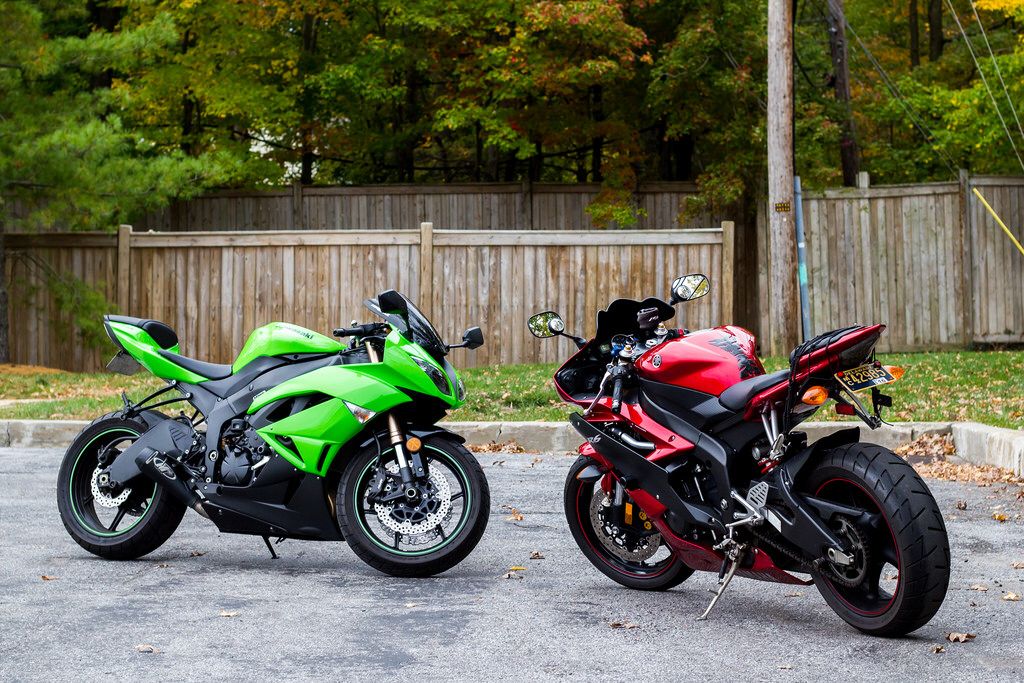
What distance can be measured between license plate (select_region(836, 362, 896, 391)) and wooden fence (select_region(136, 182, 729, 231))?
1679cm

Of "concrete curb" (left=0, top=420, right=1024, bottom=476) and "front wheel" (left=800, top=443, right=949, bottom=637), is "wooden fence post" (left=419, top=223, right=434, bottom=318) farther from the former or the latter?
"front wheel" (left=800, top=443, right=949, bottom=637)

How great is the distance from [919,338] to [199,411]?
14090 millimetres

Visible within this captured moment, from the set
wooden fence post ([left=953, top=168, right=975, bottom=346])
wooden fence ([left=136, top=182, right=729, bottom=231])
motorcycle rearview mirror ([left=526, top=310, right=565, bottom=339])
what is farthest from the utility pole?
motorcycle rearview mirror ([left=526, top=310, right=565, bottom=339])

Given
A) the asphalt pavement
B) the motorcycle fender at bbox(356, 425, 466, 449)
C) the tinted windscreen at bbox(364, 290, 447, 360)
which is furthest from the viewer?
the tinted windscreen at bbox(364, 290, 447, 360)

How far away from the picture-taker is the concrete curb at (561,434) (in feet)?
32.9

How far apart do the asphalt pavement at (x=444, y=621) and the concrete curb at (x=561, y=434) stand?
261 centimetres

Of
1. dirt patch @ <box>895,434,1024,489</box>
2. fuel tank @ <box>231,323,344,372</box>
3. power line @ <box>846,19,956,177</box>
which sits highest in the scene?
power line @ <box>846,19,956,177</box>

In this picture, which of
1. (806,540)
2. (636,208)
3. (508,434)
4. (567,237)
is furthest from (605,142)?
(806,540)

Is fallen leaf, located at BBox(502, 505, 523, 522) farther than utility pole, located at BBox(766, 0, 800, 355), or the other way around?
utility pole, located at BBox(766, 0, 800, 355)

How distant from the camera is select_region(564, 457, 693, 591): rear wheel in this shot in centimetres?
608

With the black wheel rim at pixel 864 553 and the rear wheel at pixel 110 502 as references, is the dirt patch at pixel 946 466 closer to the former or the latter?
the black wheel rim at pixel 864 553

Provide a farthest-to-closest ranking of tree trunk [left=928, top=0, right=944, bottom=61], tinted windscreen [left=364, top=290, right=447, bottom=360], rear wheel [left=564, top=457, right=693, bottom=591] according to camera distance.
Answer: tree trunk [left=928, top=0, right=944, bottom=61] < tinted windscreen [left=364, top=290, right=447, bottom=360] < rear wheel [left=564, top=457, right=693, bottom=591]

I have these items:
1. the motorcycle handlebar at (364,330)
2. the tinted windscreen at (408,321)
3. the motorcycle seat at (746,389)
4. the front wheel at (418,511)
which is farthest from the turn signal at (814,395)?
the motorcycle handlebar at (364,330)

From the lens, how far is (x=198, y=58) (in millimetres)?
22188
